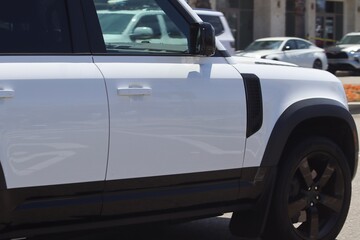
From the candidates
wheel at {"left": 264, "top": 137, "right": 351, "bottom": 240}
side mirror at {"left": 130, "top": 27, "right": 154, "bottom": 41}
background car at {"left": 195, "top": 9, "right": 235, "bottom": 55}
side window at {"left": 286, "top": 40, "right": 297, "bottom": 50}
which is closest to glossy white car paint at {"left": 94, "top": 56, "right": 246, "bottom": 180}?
side mirror at {"left": 130, "top": 27, "right": 154, "bottom": 41}

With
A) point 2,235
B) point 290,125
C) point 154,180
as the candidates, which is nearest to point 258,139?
point 290,125

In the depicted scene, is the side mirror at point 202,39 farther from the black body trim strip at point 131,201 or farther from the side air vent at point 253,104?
the black body trim strip at point 131,201

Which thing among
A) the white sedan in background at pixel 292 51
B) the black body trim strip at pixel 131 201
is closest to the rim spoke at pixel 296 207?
the black body trim strip at pixel 131 201

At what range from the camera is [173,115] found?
3.68m

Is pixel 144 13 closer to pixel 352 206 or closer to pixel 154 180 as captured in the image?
pixel 154 180

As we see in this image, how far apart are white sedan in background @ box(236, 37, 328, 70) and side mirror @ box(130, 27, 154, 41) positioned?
56.9ft

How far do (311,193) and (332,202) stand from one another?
0.21 m

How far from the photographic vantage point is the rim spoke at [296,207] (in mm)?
4410

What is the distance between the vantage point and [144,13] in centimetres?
408

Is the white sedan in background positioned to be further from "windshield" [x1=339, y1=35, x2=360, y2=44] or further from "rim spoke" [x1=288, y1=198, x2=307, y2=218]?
"rim spoke" [x1=288, y1=198, x2=307, y2=218]

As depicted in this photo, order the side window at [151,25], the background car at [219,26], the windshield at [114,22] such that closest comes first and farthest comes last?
the windshield at [114,22] → the side window at [151,25] → the background car at [219,26]

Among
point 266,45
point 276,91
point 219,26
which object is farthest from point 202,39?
point 266,45

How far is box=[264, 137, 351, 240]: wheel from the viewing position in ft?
14.2

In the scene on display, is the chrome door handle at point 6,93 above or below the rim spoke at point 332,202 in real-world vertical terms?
above
